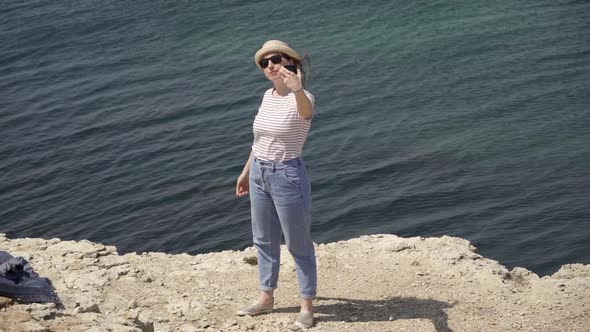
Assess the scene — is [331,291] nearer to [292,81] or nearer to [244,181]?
[244,181]

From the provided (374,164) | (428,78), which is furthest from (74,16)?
(374,164)

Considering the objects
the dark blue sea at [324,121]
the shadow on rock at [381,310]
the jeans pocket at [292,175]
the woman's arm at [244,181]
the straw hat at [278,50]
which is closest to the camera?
the straw hat at [278,50]

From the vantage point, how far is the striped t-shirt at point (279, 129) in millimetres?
6781

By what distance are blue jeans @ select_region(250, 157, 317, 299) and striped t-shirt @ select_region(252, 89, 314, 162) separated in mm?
73

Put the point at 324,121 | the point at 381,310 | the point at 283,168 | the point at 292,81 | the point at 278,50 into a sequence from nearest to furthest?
the point at 292,81
the point at 278,50
the point at 283,168
the point at 381,310
the point at 324,121

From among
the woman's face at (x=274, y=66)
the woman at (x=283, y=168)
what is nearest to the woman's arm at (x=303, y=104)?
the woman at (x=283, y=168)

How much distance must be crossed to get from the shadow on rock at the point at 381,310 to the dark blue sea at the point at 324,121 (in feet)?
13.9

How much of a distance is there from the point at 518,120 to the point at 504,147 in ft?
3.61

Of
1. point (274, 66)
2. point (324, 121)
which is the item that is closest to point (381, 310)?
point (274, 66)

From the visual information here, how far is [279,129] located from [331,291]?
193cm

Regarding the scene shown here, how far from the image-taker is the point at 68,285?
26.2ft

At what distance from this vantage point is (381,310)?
768cm

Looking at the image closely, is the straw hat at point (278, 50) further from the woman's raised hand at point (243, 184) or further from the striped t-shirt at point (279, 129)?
the woman's raised hand at point (243, 184)

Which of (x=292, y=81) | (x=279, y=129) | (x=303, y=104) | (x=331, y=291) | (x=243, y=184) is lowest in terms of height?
(x=331, y=291)
